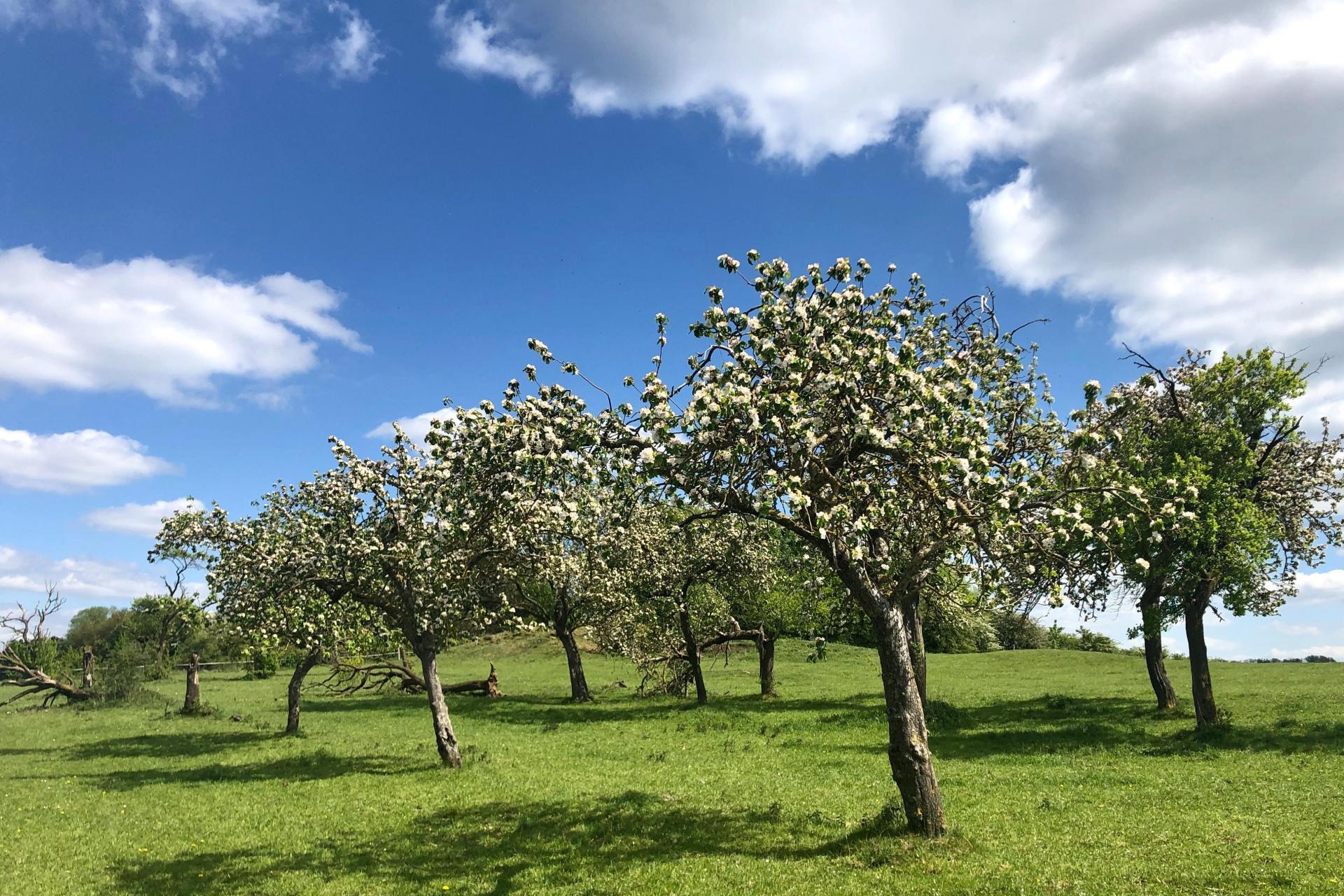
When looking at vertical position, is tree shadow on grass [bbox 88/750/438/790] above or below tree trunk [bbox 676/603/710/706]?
below

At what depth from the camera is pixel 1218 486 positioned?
2697 cm

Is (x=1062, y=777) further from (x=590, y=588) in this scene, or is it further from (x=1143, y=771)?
(x=590, y=588)

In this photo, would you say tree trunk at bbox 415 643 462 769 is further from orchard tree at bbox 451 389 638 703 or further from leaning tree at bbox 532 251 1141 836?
leaning tree at bbox 532 251 1141 836

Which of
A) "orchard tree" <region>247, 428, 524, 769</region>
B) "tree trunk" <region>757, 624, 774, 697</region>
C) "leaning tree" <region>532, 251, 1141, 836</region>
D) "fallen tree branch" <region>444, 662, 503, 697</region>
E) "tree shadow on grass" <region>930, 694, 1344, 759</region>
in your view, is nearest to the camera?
"leaning tree" <region>532, 251, 1141, 836</region>

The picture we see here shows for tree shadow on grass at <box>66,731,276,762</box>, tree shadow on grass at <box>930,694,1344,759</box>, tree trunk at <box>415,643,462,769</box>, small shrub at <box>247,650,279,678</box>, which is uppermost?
tree trunk at <box>415,643,462,769</box>

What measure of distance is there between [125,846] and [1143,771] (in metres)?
27.5

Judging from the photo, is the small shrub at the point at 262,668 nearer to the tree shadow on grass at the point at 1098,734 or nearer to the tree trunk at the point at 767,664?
the tree trunk at the point at 767,664

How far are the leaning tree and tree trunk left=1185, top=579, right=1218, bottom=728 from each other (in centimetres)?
1980

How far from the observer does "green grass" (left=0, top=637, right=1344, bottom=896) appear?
13562 millimetres

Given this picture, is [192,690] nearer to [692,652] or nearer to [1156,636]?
[692,652]

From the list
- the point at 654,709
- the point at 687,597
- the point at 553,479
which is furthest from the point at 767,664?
the point at 553,479

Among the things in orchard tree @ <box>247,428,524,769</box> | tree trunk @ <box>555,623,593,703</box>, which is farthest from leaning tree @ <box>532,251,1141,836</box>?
tree trunk @ <box>555,623,593,703</box>

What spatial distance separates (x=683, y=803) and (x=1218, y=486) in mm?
22284

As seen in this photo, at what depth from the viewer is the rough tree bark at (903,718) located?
570 inches
